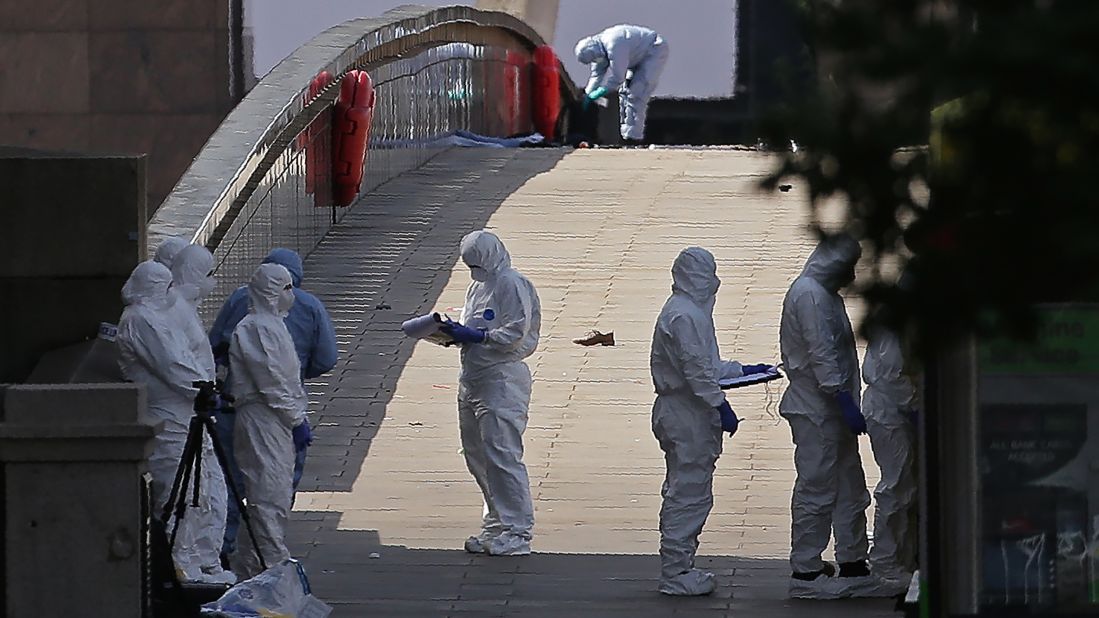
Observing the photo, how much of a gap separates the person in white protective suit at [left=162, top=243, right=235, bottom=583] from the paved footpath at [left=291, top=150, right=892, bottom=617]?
64 cm

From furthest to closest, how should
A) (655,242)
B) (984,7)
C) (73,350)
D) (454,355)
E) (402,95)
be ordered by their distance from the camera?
1. (402,95)
2. (655,242)
3. (454,355)
4. (73,350)
5. (984,7)

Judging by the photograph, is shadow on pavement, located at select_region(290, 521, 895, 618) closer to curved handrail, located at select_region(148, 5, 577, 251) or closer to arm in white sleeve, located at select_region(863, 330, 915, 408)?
arm in white sleeve, located at select_region(863, 330, 915, 408)

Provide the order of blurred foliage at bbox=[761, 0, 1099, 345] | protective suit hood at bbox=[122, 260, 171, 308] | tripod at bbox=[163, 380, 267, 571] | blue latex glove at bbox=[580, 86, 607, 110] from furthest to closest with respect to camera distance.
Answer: blue latex glove at bbox=[580, 86, 607, 110]
protective suit hood at bbox=[122, 260, 171, 308]
tripod at bbox=[163, 380, 267, 571]
blurred foliage at bbox=[761, 0, 1099, 345]

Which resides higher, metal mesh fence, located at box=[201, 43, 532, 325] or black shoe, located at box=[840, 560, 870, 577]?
metal mesh fence, located at box=[201, 43, 532, 325]

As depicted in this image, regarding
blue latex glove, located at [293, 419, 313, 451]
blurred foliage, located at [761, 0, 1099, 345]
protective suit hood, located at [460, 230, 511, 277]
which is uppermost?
blurred foliage, located at [761, 0, 1099, 345]

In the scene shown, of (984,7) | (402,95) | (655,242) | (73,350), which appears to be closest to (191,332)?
Answer: (73,350)

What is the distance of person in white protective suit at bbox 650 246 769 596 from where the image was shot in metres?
8.71

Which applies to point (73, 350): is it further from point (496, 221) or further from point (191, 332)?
point (496, 221)

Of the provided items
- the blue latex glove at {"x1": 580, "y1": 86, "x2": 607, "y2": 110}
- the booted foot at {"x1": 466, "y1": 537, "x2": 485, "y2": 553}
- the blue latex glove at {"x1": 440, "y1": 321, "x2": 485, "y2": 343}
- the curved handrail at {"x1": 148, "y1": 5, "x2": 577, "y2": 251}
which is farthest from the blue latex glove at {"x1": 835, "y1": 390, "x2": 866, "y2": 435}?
the blue latex glove at {"x1": 580, "y1": 86, "x2": 607, "y2": 110}

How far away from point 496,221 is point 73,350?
24.1ft

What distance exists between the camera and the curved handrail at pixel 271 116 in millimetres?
12266

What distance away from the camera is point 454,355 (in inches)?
529

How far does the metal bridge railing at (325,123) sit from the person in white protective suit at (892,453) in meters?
4.33

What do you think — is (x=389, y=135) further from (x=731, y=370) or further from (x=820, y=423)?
(x=820, y=423)
